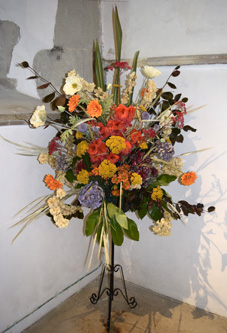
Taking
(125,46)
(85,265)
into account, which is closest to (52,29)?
(125,46)


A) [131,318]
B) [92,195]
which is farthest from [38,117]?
[131,318]

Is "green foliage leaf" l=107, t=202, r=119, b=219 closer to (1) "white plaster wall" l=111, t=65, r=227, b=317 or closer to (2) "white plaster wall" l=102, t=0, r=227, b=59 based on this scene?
(1) "white plaster wall" l=111, t=65, r=227, b=317

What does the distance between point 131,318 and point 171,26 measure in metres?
1.78

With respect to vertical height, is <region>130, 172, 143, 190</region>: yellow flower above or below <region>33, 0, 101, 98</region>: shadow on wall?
below

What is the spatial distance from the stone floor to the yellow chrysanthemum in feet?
3.71

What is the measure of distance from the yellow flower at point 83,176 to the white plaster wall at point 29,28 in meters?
0.65

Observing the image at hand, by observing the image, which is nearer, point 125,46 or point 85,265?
point 125,46

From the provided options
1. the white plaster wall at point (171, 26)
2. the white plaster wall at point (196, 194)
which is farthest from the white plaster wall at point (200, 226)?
the white plaster wall at point (171, 26)

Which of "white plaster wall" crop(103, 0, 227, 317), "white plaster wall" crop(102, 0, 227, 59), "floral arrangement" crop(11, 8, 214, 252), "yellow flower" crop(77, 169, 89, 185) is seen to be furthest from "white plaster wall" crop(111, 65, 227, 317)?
"yellow flower" crop(77, 169, 89, 185)

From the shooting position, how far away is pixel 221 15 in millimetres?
1659

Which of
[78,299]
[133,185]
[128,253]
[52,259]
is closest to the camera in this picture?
[133,185]

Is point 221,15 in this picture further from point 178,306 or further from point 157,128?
point 178,306

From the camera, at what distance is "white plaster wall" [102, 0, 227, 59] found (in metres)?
1.69

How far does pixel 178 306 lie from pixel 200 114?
124 cm
